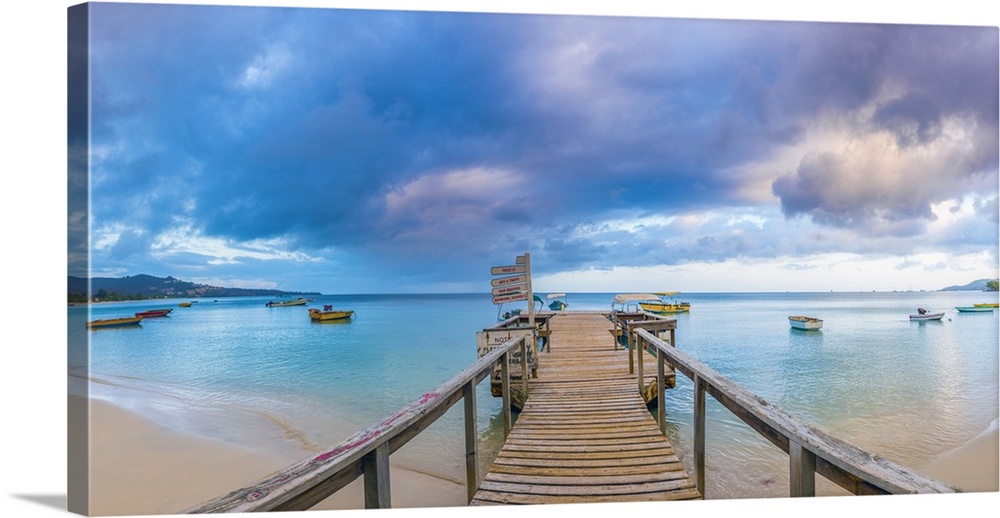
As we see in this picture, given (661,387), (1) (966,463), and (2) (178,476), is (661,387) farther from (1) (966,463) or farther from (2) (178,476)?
(2) (178,476)

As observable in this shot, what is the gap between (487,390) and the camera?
354 inches

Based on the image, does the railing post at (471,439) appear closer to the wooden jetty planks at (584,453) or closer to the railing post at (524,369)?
the wooden jetty planks at (584,453)

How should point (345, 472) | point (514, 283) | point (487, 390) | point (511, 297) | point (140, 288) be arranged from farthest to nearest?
point (140, 288) → point (487, 390) → point (514, 283) → point (511, 297) → point (345, 472)

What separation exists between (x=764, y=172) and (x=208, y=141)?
1191 centimetres

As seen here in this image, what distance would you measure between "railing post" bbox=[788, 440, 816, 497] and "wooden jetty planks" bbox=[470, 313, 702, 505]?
31.8 inches

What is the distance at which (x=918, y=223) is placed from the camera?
5918mm

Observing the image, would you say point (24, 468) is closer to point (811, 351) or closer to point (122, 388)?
point (122, 388)

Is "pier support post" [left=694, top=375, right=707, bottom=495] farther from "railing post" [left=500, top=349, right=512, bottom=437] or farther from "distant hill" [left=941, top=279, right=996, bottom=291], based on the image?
"distant hill" [left=941, top=279, right=996, bottom=291]

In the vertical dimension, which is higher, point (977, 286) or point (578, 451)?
point (977, 286)

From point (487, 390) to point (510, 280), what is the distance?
4.03 metres

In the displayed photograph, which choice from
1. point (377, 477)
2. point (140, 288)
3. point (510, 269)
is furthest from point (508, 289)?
point (140, 288)

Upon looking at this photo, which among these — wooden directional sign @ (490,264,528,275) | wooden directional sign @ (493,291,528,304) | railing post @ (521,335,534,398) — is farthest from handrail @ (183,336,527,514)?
wooden directional sign @ (490,264,528,275)

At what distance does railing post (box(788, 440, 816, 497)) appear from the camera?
5.21 feet

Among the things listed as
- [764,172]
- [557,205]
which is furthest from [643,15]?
[557,205]
